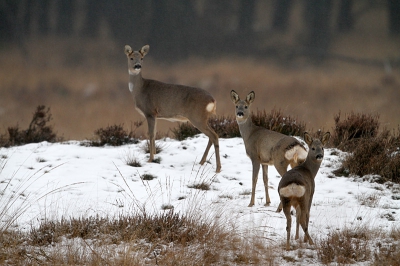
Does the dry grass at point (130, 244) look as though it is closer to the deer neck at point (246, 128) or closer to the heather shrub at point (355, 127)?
the deer neck at point (246, 128)

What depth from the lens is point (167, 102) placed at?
38.6 ft

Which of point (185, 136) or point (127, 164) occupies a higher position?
point (185, 136)

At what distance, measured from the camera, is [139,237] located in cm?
669

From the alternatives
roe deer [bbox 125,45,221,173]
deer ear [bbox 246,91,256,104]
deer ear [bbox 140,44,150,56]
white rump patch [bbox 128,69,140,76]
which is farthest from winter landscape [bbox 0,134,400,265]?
deer ear [bbox 140,44,150,56]

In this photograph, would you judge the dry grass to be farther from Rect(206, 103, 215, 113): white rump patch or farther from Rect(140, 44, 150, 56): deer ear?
Rect(140, 44, 150, 56): deer ear

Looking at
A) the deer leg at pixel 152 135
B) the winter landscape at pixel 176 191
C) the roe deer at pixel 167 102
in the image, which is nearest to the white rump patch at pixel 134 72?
the roe deer at pixel 167 102

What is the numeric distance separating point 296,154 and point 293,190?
158cm

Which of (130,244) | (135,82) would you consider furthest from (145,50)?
(130,244)

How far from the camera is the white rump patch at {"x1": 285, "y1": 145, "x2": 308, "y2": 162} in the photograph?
761 cm

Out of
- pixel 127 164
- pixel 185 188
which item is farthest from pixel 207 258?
pixel 127 164

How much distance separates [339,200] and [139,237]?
4.06 m

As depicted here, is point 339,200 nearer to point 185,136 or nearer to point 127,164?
point 127,164

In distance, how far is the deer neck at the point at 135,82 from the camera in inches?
490

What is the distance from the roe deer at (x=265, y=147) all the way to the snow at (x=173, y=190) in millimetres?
720
